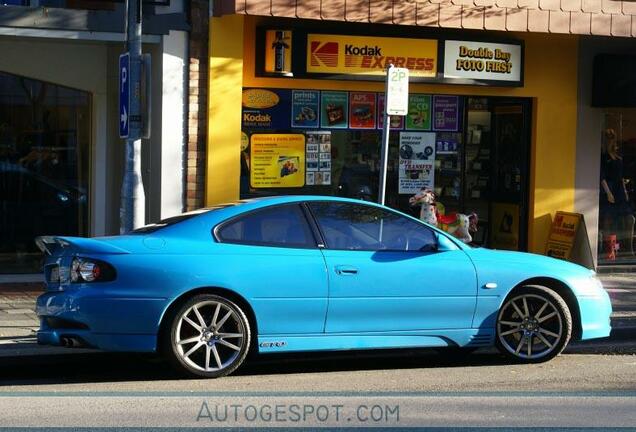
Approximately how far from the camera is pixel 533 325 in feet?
27.8

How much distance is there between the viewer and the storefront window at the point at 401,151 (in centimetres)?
1307

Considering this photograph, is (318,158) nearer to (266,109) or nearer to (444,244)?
(266,109)

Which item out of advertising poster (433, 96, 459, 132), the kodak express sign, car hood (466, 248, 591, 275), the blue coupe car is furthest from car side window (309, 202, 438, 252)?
advertising poster (433, 96, 459, 132)

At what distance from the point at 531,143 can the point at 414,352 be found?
613 cm

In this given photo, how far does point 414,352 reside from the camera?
926cm

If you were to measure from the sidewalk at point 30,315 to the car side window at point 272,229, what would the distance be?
192cm

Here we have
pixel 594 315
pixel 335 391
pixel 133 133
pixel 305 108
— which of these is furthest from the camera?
pixel 305 108

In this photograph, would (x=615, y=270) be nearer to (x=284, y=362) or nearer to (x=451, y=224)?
(x=451, y=224)

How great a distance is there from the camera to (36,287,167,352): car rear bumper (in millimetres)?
7320

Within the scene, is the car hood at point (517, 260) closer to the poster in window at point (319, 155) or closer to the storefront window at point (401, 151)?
the storefront window at point (401, 151)

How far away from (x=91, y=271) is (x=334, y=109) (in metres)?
6.56

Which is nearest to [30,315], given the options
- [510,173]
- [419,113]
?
[419,113]

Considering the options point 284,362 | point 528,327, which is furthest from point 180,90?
point 528,327

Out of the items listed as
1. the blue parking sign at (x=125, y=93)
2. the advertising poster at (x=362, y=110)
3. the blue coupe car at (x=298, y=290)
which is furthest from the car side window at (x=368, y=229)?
the advertising poster at (x=362, y=110)
